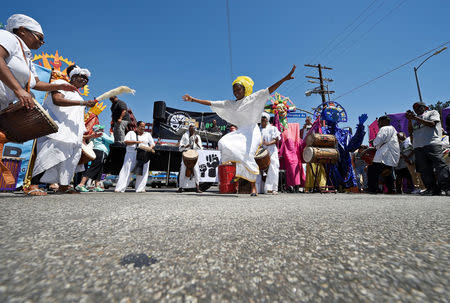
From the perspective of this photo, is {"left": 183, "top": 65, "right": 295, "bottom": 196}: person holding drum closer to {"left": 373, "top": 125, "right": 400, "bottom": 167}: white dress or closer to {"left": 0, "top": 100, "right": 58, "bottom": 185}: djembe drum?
{"left": 0, "top": 100, "right": 58, "bottom": 185}: djembe drum

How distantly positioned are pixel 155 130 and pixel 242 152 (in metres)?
10.3

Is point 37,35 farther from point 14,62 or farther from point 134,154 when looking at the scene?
point 134,154

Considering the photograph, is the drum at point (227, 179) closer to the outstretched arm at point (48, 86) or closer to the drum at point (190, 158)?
the drum at point (190, 158)

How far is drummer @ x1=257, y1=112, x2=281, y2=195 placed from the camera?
4.77 meters

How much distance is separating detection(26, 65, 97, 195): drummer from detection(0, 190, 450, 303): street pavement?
81.1 inches

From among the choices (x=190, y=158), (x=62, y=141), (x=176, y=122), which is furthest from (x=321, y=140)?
(x=176, y=122)

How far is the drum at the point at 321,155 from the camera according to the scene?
4949 millimetres

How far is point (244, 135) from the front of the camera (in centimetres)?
342

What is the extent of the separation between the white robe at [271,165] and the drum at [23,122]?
3.80 meters

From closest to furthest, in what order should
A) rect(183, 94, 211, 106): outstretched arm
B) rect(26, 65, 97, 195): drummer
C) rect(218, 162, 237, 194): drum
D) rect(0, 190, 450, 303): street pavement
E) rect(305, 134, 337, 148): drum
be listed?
rect(0, 190, 450, 303): street pavement
rect(26, 65, 97, 195): drummer
rect(183, 94, 211, 106): outstretched arm
rect(218, 162, 237, 194): drum
rect(305, 134, 337, 148): drum

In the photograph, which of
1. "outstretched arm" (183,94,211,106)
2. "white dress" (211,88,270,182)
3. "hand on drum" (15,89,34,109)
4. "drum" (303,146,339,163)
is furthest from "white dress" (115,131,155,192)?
"drum" (303,146,339,163)

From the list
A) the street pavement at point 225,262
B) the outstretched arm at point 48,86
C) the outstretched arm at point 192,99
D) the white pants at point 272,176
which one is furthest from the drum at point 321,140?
the outstretched arm at point 48,86

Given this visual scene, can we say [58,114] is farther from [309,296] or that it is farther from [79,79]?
[309,296]

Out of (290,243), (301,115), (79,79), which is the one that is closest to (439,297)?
(290,243)
